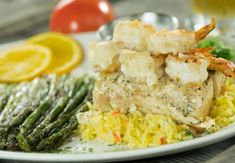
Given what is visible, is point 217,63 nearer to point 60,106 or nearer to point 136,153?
point 136,153

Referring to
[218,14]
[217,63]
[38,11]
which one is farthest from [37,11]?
[217,63]

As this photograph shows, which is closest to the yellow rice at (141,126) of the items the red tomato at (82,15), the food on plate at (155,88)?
the food on plate at (155,88)

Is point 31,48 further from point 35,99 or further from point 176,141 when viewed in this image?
point 176,141

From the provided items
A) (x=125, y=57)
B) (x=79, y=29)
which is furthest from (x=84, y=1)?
(x=125, y=57)

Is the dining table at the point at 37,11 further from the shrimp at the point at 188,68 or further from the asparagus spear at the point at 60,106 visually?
the shrimp at the point at 188,68

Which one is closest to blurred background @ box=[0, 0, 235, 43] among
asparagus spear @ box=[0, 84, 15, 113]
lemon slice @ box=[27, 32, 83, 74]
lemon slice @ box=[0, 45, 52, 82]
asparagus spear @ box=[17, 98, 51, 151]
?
lemon slice @ box=[27, 32, 83, 74]

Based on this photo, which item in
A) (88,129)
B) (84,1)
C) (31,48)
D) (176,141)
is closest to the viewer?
(176,141)
